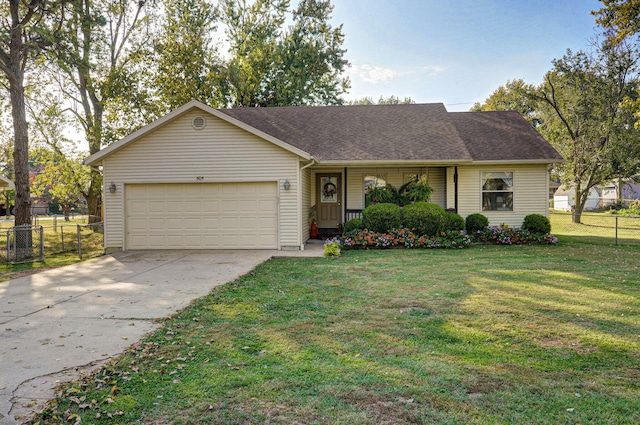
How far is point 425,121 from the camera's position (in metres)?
16.1

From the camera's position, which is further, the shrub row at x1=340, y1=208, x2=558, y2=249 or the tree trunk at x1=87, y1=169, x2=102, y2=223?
the tree trunk at x1=87, y1=169, x2=102, y2=223

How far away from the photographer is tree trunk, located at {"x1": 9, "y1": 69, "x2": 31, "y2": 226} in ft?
44.1

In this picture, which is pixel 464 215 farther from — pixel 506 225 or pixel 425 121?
pixel 425 121

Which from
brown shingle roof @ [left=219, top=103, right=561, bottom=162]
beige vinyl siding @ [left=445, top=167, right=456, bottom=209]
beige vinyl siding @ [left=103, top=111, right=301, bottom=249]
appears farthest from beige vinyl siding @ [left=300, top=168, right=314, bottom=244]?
beige vinyl siding @ [left=445, top=167, right=456, bottom=209]

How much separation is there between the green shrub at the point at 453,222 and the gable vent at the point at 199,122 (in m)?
7.95

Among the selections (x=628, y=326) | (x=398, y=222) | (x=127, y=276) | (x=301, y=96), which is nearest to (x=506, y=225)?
Answer: (x=398, y=222)

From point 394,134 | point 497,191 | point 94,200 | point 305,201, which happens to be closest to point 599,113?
point 497,191

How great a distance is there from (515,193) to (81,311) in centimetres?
1378

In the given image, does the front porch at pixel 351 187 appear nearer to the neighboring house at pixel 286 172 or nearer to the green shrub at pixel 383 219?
the neighboring house at pixel 286 172

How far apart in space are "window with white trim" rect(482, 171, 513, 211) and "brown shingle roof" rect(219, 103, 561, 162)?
806mm

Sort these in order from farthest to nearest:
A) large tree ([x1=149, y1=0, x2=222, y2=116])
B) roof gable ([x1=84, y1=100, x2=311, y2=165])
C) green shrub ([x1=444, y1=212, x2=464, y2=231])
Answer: large tree ([x1=149, y1=0, x2=222, y2=116]) < green shrub ([x1=444, y1=212, x2=464, y2=231]) < roof gable ([x1=84, y1=100, x2=311, y2=165])

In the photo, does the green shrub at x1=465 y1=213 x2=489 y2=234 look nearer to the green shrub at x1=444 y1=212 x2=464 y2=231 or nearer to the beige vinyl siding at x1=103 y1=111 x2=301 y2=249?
the green shrub at x1=444 y1=212 x2=464 y2=231

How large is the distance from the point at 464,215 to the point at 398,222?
3247 millimetres

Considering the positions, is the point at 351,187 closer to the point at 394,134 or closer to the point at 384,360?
the point at 394,134
